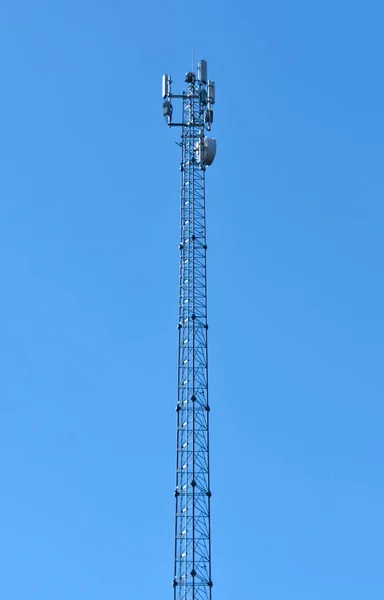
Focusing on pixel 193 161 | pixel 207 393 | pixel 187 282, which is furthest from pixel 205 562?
pixel 193 161

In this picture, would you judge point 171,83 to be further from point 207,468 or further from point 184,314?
point 207,468

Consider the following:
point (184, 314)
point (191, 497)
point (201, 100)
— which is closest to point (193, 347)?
point (184, 314)

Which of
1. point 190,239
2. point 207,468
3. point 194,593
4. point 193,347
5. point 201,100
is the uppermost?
point 201,100

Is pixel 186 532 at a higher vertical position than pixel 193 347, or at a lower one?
lower

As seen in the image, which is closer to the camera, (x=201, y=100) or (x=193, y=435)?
(x=193, y=435)

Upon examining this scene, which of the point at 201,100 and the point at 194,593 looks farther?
the point at 201,100

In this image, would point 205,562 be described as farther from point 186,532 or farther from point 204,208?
point 204,208

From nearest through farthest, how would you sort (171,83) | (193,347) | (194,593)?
(194,593), (193,347), (171,83)

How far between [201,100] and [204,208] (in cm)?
690

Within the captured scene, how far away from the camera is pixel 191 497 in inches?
3565

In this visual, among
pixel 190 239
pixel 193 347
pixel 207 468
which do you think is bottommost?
pixel 207 468

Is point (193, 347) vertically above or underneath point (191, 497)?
above

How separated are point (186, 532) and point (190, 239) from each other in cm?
1781

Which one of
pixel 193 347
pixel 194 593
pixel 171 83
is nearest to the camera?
pixel 194 593
